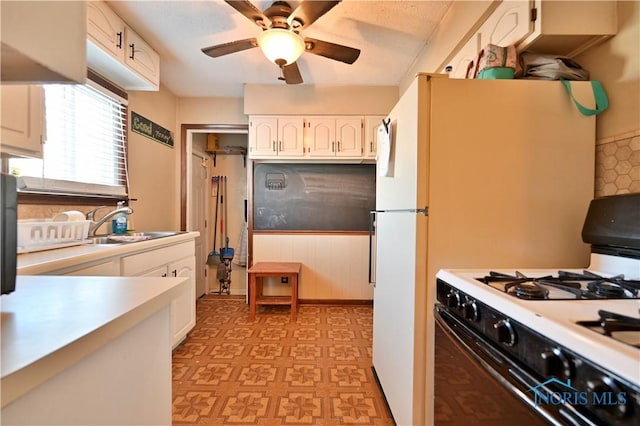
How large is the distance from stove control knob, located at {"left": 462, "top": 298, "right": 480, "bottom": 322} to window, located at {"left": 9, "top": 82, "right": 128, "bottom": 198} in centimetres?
224

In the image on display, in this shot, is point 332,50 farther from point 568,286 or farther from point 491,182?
point 568,286

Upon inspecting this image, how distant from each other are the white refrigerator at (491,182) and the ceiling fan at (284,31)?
2.79 ft

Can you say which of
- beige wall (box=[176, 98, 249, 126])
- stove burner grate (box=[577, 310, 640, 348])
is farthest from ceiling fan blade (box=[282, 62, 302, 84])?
stove burner grate (box=[577, 310, 640, 348])

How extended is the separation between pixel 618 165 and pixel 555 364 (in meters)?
1.07

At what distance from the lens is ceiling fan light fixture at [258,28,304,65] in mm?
1774

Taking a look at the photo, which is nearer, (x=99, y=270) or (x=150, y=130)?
(x=99, y=270)

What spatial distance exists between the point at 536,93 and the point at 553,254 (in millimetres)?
701

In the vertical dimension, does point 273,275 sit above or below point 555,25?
below

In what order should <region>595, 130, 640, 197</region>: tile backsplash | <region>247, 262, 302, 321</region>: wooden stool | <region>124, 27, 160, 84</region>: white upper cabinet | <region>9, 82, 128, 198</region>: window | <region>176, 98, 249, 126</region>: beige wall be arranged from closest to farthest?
<region>595, 130, 640, 197</region>: tile backsplash < <region>9, 82, 128, 198</region>: window < <region>124, 27, 160, 84</region>: white upper cabinet < <region>247, 262, 302, 321</region>: wooden stool < <region>176, 98, 249, 126</region>: beige wall

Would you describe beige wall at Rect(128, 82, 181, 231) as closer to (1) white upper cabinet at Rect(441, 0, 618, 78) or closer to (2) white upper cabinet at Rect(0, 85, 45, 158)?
(2) white upper cabinet at Rect(0, 85, 45, 158)

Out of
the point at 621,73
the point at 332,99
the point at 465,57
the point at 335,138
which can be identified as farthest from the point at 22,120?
the point at 332,99

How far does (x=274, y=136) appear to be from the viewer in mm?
3236

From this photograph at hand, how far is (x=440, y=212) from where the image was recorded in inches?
48.9

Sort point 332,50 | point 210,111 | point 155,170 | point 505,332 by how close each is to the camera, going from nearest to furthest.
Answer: point 505,332
point 332,50
point 155,170
point 210,111
